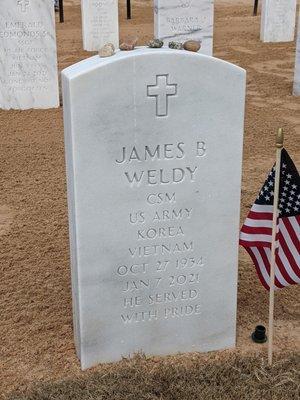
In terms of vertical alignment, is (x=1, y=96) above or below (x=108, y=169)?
below

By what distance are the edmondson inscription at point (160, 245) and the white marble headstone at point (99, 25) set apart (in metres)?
11.2

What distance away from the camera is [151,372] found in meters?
3.47

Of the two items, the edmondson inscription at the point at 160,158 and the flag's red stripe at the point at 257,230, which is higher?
the edmondson inscription at the point at 160,158

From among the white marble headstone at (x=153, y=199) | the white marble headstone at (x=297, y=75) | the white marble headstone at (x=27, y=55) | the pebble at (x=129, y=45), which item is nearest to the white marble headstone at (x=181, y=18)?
the white marble headstone at (x=297, y=75)

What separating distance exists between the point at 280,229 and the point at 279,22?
12752mm

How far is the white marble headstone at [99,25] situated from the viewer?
14062 mm

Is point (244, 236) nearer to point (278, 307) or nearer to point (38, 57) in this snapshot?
point (278, 307)

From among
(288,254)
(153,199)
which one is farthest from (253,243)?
(153,199)

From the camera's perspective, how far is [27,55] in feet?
30.1

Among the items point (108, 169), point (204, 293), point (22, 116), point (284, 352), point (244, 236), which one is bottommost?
point (22, 116)

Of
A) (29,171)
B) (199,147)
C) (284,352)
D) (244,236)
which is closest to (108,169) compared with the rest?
(199,147)

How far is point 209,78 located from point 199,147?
360 millimetres

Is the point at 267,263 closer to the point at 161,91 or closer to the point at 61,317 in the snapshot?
the point at 161,91

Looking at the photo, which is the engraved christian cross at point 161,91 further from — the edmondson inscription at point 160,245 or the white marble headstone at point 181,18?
the white marble headstone at point 181,18
